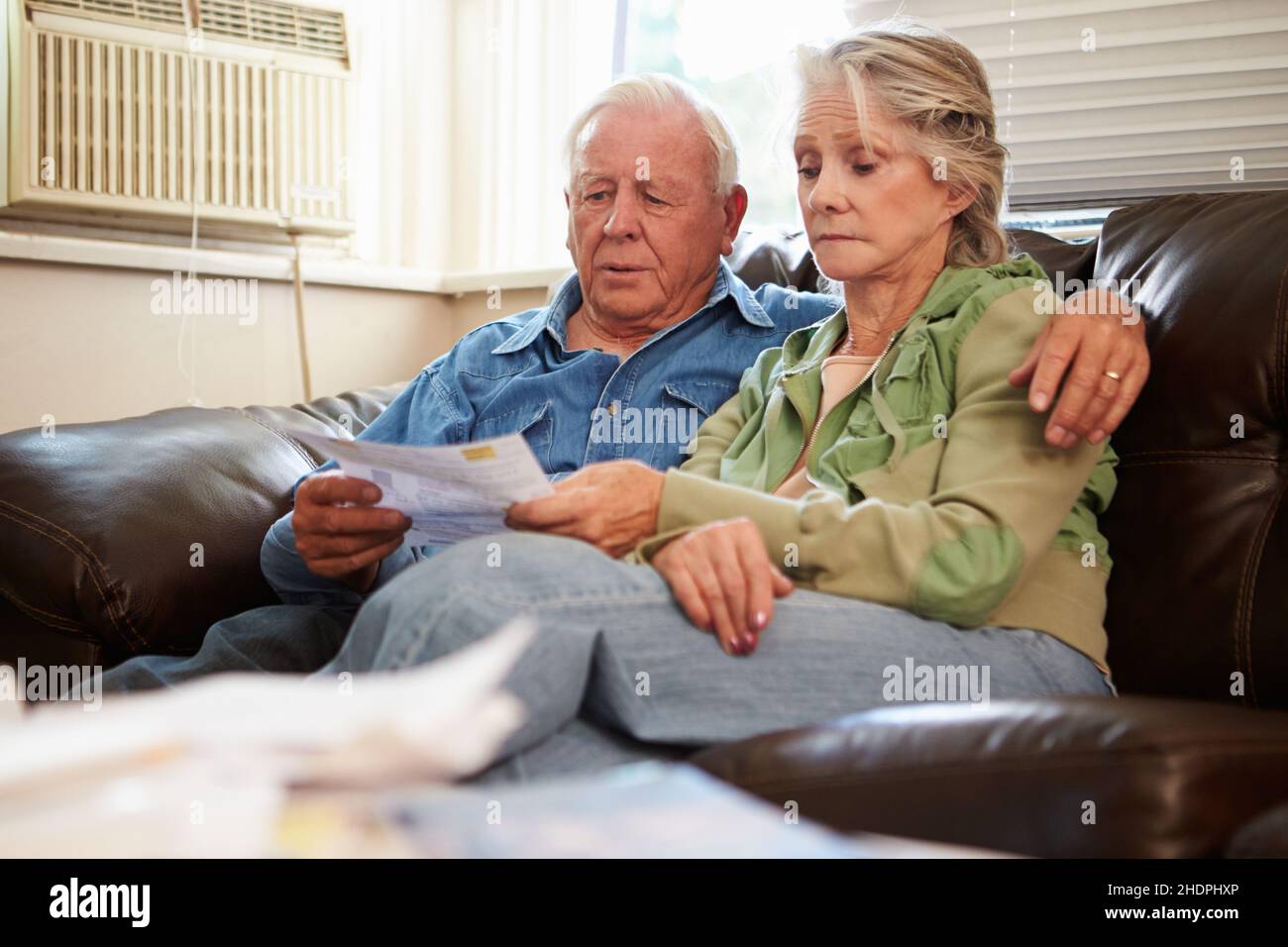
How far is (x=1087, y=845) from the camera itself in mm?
737

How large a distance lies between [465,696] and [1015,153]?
6.53 feet

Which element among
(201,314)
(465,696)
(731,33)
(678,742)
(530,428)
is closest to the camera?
(465,696)

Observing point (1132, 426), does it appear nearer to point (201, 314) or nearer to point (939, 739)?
point (939, 739)

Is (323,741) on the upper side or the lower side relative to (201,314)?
lower

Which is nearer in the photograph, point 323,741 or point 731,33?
point 323,741

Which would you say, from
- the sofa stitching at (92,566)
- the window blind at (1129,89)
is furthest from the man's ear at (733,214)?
the sofa stitching at (92,566)

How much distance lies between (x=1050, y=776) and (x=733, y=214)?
1202mm

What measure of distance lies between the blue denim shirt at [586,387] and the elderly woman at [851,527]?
0.14 m

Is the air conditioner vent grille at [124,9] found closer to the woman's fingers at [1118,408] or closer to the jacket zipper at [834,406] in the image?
the jacket zipper at [834,406]

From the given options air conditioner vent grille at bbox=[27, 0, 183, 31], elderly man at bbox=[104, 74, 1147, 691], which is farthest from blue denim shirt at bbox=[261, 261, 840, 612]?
air conditioner vent grille at bbox=[27, 0, 183, 31]

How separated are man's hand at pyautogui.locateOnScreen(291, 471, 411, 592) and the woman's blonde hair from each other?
2.29 ft

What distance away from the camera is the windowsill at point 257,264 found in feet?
6.84

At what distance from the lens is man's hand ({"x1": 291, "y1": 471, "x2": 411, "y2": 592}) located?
1.33m

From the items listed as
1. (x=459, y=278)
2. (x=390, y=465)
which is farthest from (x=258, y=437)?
(x=459, y=278)
